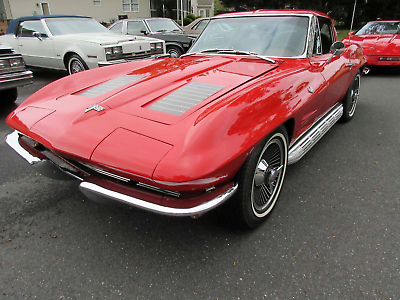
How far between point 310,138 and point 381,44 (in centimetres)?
641

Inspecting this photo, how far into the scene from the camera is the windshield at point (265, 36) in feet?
9.53

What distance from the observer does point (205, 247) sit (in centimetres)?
197

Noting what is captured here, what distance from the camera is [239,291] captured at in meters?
1.66

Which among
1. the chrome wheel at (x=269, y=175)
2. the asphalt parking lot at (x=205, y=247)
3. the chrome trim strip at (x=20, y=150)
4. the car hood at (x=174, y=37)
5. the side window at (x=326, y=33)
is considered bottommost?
the asphalt parking lot at (x=205, y=247)

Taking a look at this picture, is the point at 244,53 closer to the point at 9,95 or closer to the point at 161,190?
the point at 161,190

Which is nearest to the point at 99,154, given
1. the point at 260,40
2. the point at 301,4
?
the point at 260,40

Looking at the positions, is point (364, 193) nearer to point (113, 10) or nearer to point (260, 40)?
point (260, 40)

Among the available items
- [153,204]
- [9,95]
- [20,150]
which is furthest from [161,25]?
[153,204]

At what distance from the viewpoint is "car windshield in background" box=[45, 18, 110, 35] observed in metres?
6.81

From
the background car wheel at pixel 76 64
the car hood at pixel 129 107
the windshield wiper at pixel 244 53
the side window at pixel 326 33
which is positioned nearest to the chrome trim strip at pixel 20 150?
the car hood at pixel 129 107

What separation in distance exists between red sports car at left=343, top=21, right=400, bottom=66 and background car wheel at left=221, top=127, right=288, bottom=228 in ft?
19.9

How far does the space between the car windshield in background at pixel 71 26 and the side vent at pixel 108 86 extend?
5.24 m

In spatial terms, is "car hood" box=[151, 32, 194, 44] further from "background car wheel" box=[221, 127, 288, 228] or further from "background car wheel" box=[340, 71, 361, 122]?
"background car wheel" box=[221, 127, 288, 228]

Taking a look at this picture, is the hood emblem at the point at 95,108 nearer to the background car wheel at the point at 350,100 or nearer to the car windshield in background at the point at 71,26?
the background car wheel at the point at 350,100
